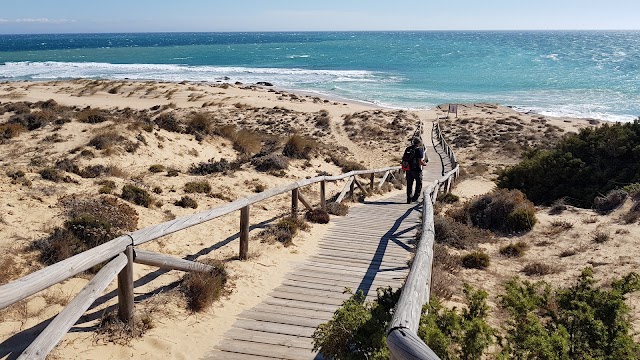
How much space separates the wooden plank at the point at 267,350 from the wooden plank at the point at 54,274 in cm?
146

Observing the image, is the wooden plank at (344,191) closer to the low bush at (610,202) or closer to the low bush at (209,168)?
the low bush at (209,168)

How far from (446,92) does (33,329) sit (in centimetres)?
5880

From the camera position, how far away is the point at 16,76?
68.9 meters

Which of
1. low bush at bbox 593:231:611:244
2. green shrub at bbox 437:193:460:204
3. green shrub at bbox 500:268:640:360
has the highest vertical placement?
green shrub at bbox 500:268:640:360

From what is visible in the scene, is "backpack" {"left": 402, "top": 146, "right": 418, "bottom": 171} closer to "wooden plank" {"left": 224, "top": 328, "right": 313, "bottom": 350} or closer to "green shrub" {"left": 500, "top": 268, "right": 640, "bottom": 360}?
"green shrub" {"left": 500, "top": 268, "right": 640, "bottom": 360}

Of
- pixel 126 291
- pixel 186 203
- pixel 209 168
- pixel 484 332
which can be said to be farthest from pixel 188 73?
pixel 484 332

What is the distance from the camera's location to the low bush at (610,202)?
1323 centimetres

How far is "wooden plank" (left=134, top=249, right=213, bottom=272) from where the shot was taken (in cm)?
513

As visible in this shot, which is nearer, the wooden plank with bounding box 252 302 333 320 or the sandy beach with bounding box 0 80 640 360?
the sandy beach with bounding box 0 80 640 360

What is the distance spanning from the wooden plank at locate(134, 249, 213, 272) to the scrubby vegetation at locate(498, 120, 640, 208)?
1349 centimetres

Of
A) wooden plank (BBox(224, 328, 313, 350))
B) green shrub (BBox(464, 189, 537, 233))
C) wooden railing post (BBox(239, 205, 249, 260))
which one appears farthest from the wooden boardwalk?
green shrub (BBox(464, 189, 537, 233))

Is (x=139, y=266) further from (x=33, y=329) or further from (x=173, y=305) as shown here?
(x=33, y=329)

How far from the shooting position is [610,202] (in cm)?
1348

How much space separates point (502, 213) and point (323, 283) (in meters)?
7.89
